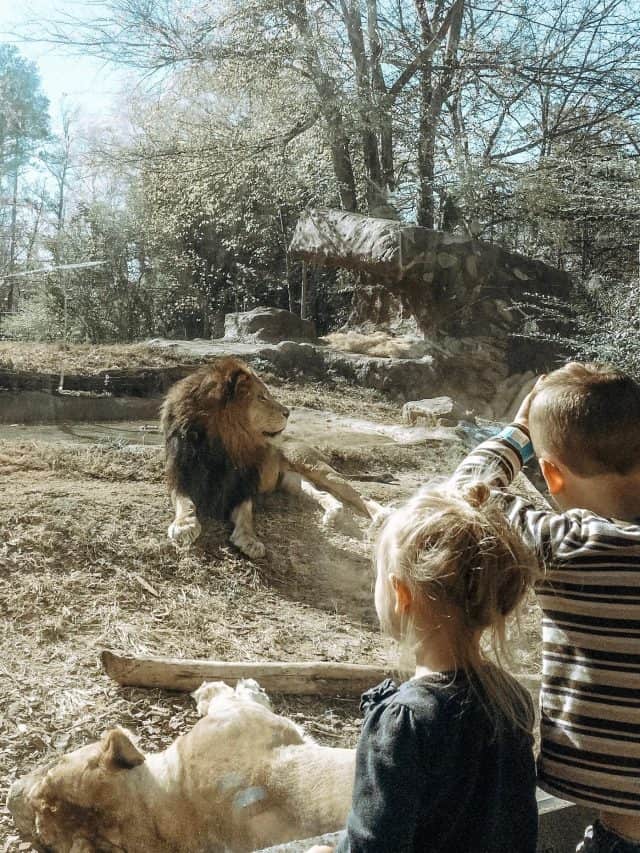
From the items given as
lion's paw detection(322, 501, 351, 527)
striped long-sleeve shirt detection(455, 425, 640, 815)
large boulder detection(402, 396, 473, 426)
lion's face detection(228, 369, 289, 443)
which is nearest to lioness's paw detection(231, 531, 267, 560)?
lion's paw detection(322, 501, 351, 527)

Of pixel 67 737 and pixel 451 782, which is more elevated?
pixel 451 782

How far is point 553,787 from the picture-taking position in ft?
4.58

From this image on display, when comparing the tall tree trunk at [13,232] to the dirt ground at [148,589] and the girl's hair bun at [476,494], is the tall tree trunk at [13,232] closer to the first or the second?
the dirt ground at [148,589]

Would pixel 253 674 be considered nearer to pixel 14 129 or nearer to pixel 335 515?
pixel 335 515

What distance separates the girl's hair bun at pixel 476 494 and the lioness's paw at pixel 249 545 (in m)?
1.90

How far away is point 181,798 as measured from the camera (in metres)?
1.63

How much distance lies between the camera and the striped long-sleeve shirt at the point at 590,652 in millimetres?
1285

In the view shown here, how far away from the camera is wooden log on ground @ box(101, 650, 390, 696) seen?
216cm

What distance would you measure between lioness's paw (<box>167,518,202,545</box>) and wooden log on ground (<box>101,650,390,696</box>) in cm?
89

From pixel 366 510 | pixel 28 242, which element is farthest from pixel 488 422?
pixel 28 242

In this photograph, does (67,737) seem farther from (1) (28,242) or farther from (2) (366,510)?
(2) (366,510)

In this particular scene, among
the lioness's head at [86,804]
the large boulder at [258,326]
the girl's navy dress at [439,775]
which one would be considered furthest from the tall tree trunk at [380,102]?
the girl's navy dress at [439,775]

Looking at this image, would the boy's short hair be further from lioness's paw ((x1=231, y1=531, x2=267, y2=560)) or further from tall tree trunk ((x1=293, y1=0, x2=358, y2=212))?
tall tree trunk ((x1=293, y1=0, x2=358, y2=212))

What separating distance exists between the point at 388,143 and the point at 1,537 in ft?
7.95
